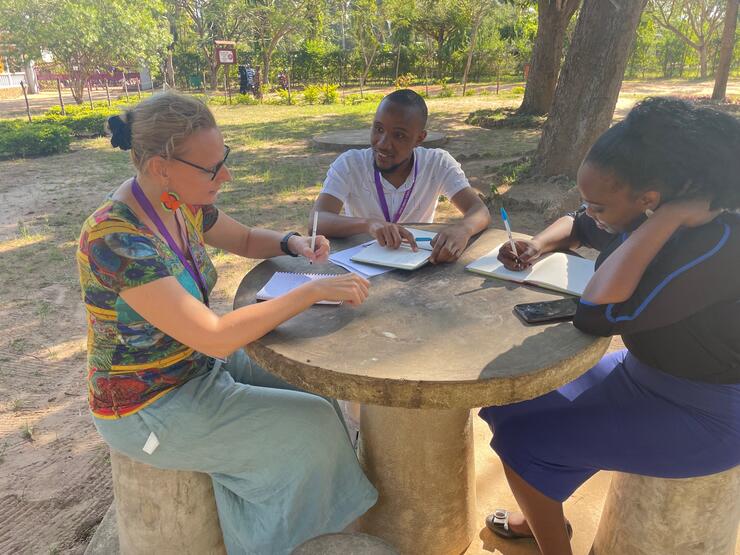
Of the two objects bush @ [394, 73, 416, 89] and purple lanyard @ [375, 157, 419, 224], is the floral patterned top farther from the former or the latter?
bush @ [394, 73, 416, 89]

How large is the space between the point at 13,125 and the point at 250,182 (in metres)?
6.51

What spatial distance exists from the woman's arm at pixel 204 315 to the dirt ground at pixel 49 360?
1.22 m

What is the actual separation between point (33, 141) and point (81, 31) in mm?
7476

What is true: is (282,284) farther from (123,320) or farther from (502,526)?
(502,526)

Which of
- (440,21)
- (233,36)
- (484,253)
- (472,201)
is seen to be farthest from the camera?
(233,36)

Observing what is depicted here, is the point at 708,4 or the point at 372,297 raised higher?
the point at 708,4

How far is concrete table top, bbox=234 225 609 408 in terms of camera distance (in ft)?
4.25

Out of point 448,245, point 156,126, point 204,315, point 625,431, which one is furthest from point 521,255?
point 156,126

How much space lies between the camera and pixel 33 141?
9.94m

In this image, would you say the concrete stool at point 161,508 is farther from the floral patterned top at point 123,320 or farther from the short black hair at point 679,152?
the short black hair at point 679,152

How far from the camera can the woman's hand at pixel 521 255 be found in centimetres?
192

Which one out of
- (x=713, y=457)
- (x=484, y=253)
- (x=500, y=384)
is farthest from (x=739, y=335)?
(x=484, y=253)

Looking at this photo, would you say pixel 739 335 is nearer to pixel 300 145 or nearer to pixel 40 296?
pixel 40 296

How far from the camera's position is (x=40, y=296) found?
4.25m
